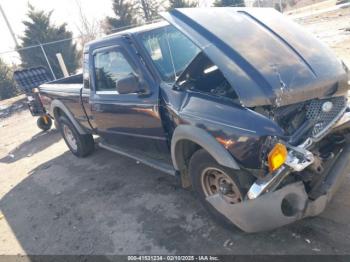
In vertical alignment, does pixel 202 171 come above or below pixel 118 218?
above

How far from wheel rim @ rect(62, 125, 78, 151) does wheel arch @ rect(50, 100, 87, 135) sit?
31 centimetres

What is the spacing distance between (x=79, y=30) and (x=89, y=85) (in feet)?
98.6

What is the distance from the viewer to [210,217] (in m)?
3.69

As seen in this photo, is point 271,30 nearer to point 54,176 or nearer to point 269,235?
point 269,235

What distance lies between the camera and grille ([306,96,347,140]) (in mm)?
2958

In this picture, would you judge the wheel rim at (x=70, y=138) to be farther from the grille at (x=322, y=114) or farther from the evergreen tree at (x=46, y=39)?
the evergreen tree at (x=46, y=39)

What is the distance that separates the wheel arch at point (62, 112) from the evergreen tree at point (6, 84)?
42.7ft

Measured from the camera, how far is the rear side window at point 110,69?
430cm

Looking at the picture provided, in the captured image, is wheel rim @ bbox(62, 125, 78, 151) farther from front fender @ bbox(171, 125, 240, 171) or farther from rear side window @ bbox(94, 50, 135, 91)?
front fender @ bbox(171, 125, 240, 171)

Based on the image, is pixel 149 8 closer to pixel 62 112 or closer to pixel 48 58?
pixel 48 58

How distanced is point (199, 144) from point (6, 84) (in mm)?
17603

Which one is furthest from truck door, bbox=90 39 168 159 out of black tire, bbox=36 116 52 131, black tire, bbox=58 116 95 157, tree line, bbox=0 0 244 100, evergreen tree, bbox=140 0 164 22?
evergreen tree, bbox=140 0 164 22

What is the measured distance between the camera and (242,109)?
2.92 metres

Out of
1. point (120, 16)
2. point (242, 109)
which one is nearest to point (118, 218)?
point (242, 109)
